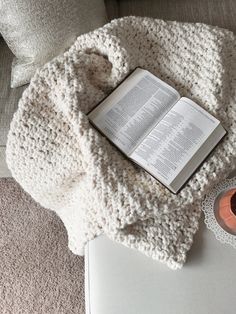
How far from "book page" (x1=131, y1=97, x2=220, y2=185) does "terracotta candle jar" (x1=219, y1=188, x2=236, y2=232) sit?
0.12 metres

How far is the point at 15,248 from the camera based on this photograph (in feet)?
4.26

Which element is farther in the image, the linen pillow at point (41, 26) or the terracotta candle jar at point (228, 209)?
the linen pillow at point (41, 26)

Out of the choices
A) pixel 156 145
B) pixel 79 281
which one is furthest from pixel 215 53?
pixel 79 281

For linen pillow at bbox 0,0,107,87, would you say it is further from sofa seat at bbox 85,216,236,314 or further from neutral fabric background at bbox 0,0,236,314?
sofa seat at bbox 85,216,236,314

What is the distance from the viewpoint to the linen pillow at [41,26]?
3.20 ft

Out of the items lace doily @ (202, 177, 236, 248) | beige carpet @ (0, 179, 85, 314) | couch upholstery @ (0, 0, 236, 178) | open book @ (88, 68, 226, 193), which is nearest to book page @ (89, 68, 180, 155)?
open book @ (88, 68, 226, 193)

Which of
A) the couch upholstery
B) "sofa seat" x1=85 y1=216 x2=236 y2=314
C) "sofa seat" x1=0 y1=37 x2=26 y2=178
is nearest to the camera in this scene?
"sofa seat" x1=85 y1=216 x2=236 y2=314

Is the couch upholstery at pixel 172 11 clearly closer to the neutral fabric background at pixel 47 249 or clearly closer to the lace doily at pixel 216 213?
the neutral fabric background at pixel 47 249

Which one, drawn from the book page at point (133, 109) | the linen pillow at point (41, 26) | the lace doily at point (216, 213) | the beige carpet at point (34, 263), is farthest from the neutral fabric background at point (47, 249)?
the lace doily at point (216, 213)

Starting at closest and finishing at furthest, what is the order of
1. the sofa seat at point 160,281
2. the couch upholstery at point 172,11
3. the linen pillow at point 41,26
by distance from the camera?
the sofa seat at point 160,281
the linen pillow at point 41,26
the couch upholstery at point 172,11

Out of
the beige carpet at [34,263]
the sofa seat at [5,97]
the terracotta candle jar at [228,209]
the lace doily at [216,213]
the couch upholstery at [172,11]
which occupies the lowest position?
the beige carpet at [34,263]

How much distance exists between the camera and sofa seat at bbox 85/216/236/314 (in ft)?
2.67

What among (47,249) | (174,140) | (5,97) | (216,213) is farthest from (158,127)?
(47,249)

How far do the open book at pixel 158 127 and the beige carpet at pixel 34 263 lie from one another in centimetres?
56
